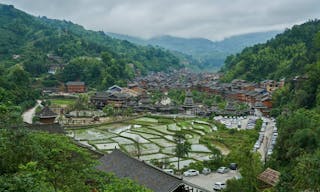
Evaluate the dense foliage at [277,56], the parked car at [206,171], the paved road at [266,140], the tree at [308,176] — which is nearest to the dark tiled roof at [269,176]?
the parked car at [206,171]

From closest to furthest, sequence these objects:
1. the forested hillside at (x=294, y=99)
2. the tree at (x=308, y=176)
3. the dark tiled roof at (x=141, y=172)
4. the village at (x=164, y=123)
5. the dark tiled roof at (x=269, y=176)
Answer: the tree at (x=308, y=176), the forested hillside at (x=294, y=99), the dark tiled roof at (x=141, y=172), the dark tiled roof at (x=269, y=176), the village at (x=164, y=123)

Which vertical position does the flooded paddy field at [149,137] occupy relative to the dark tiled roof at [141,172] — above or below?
below

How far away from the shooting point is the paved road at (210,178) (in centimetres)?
2070

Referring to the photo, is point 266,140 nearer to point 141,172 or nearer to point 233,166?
point 233,166

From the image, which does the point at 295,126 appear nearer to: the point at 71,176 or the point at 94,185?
the point at 94,185

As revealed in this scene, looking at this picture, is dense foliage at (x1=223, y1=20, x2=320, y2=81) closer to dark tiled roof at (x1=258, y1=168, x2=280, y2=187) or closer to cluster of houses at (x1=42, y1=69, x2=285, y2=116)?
cluster of houses at (x1=42, y1=69, x2=285, y2=116)

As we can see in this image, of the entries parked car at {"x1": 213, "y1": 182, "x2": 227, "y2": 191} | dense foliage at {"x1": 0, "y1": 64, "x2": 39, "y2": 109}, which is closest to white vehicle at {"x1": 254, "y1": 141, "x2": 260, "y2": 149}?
parked car at {"x1": 213, "y1": 182, "x2": 227, "y2": 191}

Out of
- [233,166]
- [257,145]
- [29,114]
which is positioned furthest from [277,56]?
[233,166]

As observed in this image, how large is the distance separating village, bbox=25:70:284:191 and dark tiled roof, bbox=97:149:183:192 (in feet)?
0.29

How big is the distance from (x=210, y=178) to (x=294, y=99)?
2094cm

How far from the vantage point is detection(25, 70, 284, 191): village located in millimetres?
24812

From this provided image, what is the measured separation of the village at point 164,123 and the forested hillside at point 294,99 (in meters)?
2.50

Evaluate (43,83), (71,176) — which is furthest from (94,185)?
(43,83)

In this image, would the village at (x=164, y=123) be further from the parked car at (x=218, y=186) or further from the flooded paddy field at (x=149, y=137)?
the parked car at (x=218, y=186)
